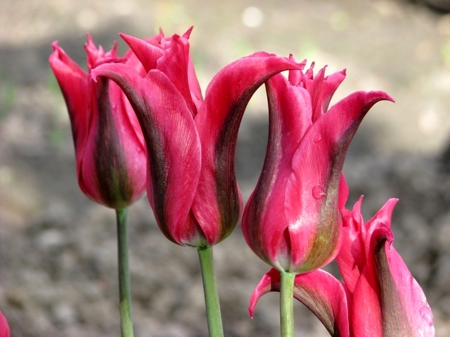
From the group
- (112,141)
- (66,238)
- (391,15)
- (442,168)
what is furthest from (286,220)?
(391,15)

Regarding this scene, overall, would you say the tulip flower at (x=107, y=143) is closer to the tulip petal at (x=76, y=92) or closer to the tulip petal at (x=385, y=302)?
the tulip petal at (x=76, y=92)

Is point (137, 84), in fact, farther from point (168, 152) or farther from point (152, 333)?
point (152, 333)

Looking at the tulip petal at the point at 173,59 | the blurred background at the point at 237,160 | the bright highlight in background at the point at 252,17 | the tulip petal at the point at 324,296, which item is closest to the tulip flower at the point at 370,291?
the tulip petal at the point at 324,296

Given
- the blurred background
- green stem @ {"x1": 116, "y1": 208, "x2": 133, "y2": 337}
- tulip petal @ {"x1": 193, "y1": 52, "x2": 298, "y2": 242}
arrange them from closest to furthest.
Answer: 1. tulip petal @ {"x1": 193, "y1": 52, "x2": 298, "y2": 242}
2. green stem @ {"x1": 116, "y1": 208, "x2": 133, "y2": 337}
3. the blurred background

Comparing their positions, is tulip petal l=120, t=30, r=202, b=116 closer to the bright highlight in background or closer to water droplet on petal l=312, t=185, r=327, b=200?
water droplet on petal l=312, t=185, r=327, b=200

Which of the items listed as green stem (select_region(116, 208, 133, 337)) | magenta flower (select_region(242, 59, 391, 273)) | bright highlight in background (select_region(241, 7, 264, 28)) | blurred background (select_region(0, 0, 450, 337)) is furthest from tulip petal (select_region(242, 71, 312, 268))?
bright highlight in background (select_region(241, 7, 264, 28))

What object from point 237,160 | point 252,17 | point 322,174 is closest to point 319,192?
point 322,174

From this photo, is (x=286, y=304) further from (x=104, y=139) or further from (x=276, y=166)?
(x=104, y=139)
